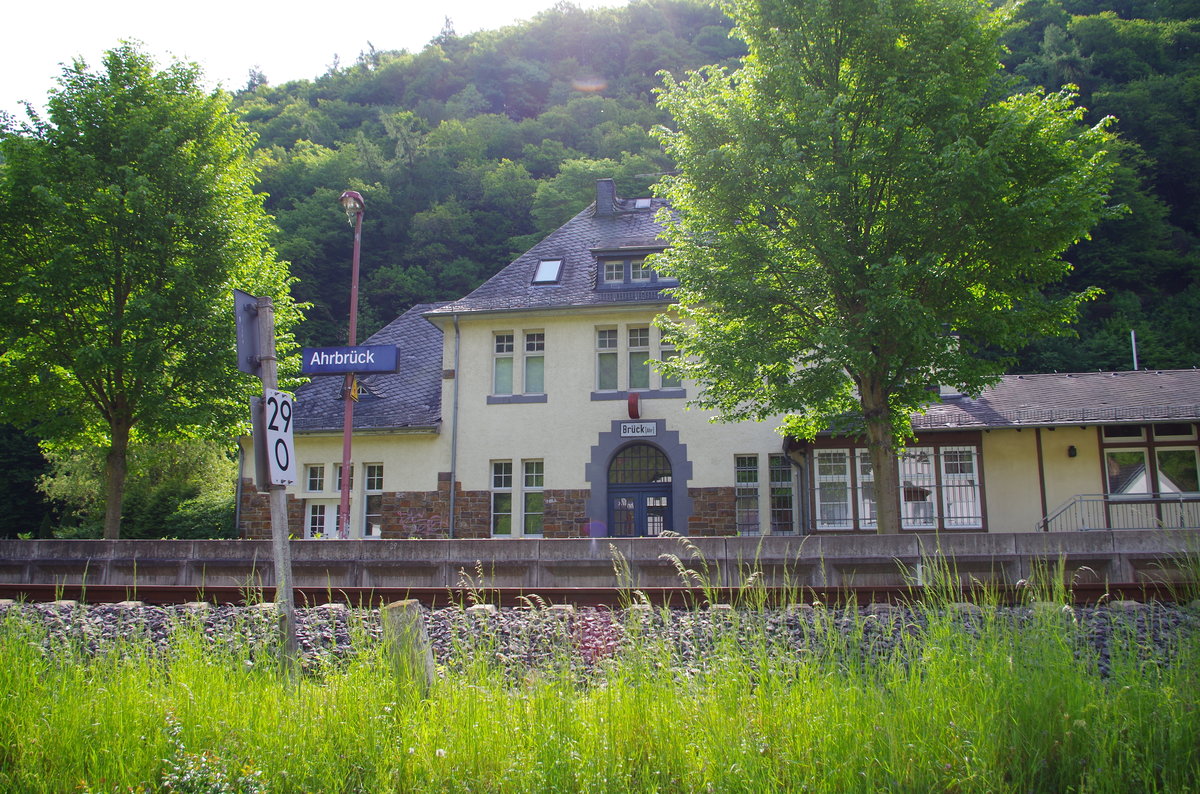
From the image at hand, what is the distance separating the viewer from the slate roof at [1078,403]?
63.6ft

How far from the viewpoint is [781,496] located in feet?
71.7

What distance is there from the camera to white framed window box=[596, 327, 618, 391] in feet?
77.7

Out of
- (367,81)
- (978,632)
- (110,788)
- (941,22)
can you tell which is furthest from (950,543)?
(367,81)

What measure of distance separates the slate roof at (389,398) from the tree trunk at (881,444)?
12.1 m

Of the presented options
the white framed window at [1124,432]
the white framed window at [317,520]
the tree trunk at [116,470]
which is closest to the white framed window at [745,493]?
the white framed window at [1124,432]

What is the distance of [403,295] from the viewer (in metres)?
53.3

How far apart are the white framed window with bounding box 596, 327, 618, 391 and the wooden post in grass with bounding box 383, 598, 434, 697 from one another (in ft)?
58.7

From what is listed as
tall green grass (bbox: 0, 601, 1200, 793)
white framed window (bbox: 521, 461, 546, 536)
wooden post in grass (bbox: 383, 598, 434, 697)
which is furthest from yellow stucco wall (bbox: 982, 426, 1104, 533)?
wooden post in grass (bbox: 383, 598, 434, 697)

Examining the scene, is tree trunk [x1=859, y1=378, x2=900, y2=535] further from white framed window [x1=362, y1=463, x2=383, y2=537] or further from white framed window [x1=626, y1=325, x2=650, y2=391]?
white framed window [x1=362, y1=463, x2=383, y2=537]

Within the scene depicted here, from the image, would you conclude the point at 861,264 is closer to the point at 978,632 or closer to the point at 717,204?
the point at 717,204

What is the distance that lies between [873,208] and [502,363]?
11.9 metres

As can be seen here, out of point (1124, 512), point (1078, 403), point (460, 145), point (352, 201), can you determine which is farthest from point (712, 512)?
point (460, 145)

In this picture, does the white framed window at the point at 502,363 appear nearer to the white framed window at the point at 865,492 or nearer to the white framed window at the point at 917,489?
the white framed window at the point at 917,489

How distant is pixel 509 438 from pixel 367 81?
A: 62336mm
